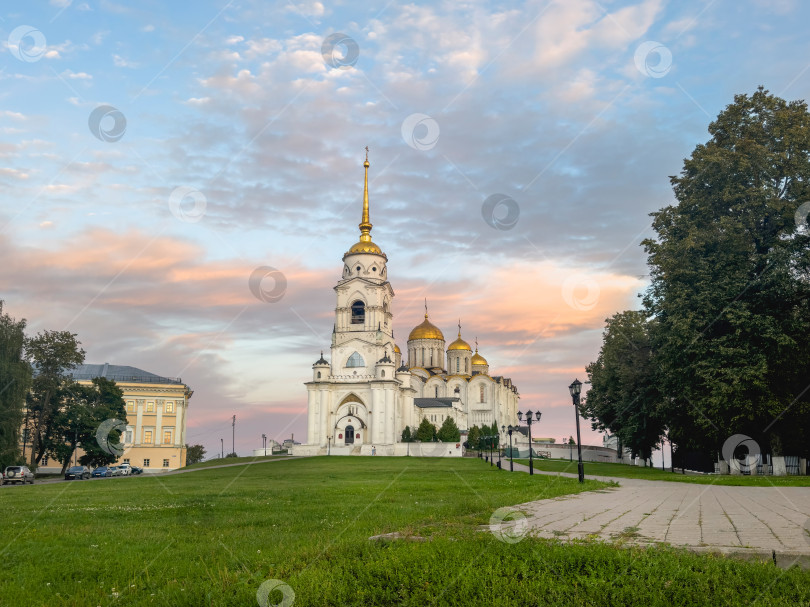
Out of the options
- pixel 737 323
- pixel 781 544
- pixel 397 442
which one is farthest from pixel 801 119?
pixel 397 442

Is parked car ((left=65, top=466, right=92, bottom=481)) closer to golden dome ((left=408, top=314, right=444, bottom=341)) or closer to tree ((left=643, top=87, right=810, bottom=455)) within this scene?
tree ((left=643, top=87, right=810, bottom=455))

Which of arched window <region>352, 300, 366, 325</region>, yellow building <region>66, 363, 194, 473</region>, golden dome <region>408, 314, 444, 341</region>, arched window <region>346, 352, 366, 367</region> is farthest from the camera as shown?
golden dome <region>408, 314, 444, 341</region>

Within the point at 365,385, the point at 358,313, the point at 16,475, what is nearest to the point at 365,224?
the point at 358,313

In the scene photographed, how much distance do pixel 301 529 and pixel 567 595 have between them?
5301 mm

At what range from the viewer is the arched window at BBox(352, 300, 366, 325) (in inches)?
3428

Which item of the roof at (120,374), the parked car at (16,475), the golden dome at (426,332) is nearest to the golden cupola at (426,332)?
the golden dome at (426,332)

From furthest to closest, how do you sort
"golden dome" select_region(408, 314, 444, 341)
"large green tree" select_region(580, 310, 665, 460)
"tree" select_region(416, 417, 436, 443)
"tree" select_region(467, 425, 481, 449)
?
"golden dome" select_region(408, 314, 444, 341) < "tree" select_region(467, 425, 481, 449) < "tree" select_region(416, 417, 436, 443) < "large green tree" select_region(580, 310, 665, 460)

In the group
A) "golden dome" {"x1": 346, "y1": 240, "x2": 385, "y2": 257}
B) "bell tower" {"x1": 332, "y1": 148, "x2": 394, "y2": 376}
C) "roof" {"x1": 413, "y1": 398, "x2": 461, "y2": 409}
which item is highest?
"golden dome" {"x1": 346, "y1": 240, "x2": 385, "y2": 257}

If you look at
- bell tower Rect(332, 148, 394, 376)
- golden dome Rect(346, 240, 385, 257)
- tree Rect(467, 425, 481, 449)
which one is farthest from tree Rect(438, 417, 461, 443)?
golden dome Rect(346, 240, 385, 257)

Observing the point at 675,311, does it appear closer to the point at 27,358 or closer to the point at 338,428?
the point at 27,358

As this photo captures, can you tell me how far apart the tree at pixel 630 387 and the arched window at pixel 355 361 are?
36955 millimetres

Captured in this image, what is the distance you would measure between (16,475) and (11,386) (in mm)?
5382

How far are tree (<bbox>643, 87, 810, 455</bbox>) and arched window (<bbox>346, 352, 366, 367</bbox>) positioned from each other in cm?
5498

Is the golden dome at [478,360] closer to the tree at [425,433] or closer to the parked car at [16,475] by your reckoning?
the tree at [425,433]
